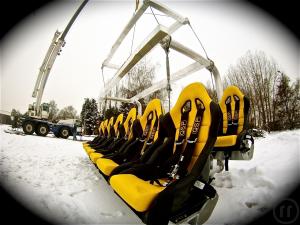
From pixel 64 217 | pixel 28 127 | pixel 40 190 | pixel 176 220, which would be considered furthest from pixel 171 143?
pixel 28 127

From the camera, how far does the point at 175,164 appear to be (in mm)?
1639

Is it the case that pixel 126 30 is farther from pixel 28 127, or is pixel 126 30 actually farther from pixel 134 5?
pixel 28 127

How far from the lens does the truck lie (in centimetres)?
839

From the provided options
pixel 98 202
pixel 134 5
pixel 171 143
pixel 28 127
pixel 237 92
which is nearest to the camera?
pixel 171 143

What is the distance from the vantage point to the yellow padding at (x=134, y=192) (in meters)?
1.05

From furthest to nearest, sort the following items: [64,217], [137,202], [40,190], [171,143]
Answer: [40,190], [171,143], [64,217], [137,202]

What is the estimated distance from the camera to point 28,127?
964cm

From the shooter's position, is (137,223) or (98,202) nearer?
(137,223)

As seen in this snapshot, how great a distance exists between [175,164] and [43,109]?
34.8ft

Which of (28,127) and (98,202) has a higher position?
(28,127)

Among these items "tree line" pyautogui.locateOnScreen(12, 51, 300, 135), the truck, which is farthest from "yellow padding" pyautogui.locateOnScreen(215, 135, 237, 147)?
the truck

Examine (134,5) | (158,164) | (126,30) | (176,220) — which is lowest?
(176,220)

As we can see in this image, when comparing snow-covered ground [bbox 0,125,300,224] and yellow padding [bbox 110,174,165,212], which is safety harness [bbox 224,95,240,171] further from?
yellow padding [bbox 110,174,165,212]

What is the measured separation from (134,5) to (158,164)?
3228 millimetres
